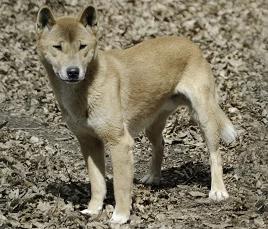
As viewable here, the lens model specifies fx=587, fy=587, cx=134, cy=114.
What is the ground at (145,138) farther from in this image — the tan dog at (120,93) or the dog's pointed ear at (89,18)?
the dog's pointed ear at (89,18)

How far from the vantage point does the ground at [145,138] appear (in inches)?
242

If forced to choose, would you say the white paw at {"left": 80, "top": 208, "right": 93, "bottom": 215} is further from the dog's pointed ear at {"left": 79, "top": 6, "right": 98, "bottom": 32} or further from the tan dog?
the dog's pointed ear at {"left": 79, "top": 6, "right": 98, "bottom": 32}

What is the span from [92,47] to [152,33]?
5669mm

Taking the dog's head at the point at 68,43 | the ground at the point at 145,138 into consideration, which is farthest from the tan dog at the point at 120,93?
the ground at the point at 145,138

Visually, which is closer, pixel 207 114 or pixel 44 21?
pixel 44 21

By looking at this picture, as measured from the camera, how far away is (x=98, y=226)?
585cm

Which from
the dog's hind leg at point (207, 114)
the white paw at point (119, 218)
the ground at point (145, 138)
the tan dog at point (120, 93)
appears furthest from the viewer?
the dog's hind leg at point (207, 114)

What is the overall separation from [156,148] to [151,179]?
0.41m

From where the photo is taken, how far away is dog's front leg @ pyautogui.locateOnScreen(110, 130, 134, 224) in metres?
5.89

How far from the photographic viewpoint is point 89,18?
19.8 ft

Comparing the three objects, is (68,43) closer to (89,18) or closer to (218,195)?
(89,18)

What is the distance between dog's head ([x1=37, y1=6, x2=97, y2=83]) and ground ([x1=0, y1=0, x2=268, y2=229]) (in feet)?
4.91

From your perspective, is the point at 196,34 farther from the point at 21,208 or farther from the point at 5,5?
the point at 21,208

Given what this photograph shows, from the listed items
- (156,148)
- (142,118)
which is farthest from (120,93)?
(156,148)
